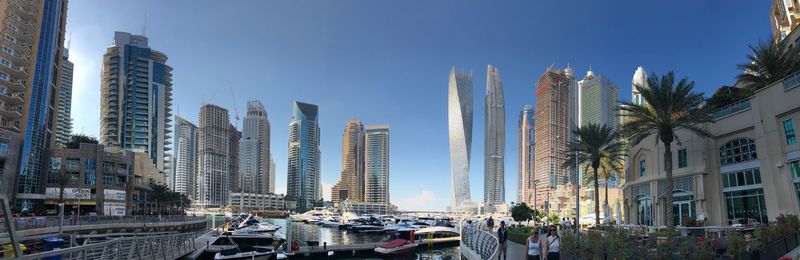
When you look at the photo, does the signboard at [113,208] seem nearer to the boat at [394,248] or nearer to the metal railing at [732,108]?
the boat at [394,248]

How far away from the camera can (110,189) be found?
8819cm

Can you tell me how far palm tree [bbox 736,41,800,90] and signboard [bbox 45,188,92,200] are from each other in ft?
284

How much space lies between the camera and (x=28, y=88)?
8562 cm

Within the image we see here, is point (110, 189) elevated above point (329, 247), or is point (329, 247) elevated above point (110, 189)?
point (110, 189)

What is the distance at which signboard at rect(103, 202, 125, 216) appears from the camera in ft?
285

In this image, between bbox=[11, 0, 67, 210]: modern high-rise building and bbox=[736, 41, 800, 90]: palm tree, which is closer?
bbox=[736, 41, 800, 90]: palm tree

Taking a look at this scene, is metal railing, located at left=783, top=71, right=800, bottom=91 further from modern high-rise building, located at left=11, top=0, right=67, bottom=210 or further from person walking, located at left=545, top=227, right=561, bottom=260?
modern high-rise building, located at left=11, top=0, right=67, bottom=210

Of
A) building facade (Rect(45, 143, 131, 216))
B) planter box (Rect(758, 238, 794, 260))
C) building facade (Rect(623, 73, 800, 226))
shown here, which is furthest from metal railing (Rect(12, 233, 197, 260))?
building facade (Rect(45, 143, 131, 216))

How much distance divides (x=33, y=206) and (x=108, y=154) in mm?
13372

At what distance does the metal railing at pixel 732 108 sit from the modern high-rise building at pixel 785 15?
1297 centimetres

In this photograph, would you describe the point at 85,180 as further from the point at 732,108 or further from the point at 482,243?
the point at 732,108

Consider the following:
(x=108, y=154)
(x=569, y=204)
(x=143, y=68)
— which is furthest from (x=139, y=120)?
(x=569, y=204)

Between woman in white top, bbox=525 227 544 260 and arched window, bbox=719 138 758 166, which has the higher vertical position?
arched window, bbox=719 138 758 166

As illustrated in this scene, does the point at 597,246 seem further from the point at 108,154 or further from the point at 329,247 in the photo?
the point at 108,154
